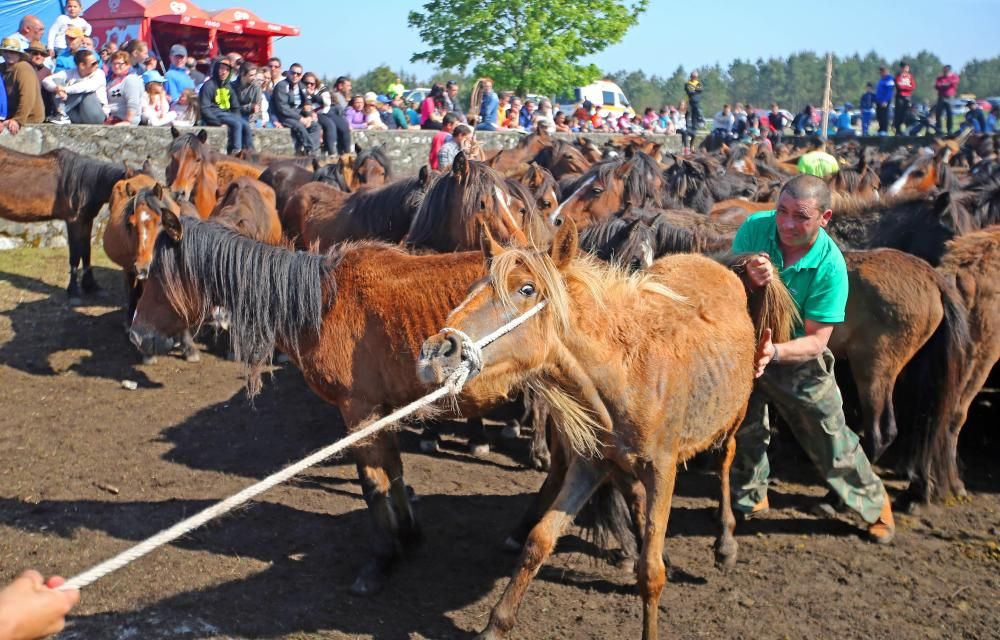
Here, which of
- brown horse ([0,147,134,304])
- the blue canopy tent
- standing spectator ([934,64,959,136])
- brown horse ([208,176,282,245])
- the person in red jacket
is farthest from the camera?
the person in red jacket

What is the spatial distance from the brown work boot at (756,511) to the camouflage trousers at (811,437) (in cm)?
5

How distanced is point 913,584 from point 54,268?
35.3 feet

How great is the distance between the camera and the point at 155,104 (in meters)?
15.0

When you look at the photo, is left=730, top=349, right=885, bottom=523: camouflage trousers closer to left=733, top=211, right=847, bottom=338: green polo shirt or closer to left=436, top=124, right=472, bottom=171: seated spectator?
left=733, top=211, right=847, bottom=338: green polo shirt

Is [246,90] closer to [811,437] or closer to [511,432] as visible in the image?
[511,432]

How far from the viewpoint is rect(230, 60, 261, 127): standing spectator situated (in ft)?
49.3

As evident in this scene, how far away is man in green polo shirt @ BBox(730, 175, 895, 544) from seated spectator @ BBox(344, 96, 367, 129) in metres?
15.9

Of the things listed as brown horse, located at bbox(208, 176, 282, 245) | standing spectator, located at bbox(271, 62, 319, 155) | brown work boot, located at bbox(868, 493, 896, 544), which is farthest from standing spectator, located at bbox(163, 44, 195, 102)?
brown work boot, located at bbox(868, 493, 896, 544)

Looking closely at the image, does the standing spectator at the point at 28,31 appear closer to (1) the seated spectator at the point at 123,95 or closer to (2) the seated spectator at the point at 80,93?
(2) the seated spectator at the point at 80,93

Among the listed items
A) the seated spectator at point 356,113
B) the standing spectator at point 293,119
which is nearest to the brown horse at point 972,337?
the standing spectator at point 293,119

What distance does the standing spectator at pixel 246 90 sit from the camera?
49.3 ft

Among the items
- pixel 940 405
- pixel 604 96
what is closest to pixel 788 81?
pixel 604 96

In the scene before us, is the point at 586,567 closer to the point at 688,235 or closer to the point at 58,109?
the point at 688,235

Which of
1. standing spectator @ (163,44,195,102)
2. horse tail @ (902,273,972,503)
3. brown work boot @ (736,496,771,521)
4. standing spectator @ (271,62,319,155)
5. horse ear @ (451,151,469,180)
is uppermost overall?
standing spectator @ (163,44,195,102)
